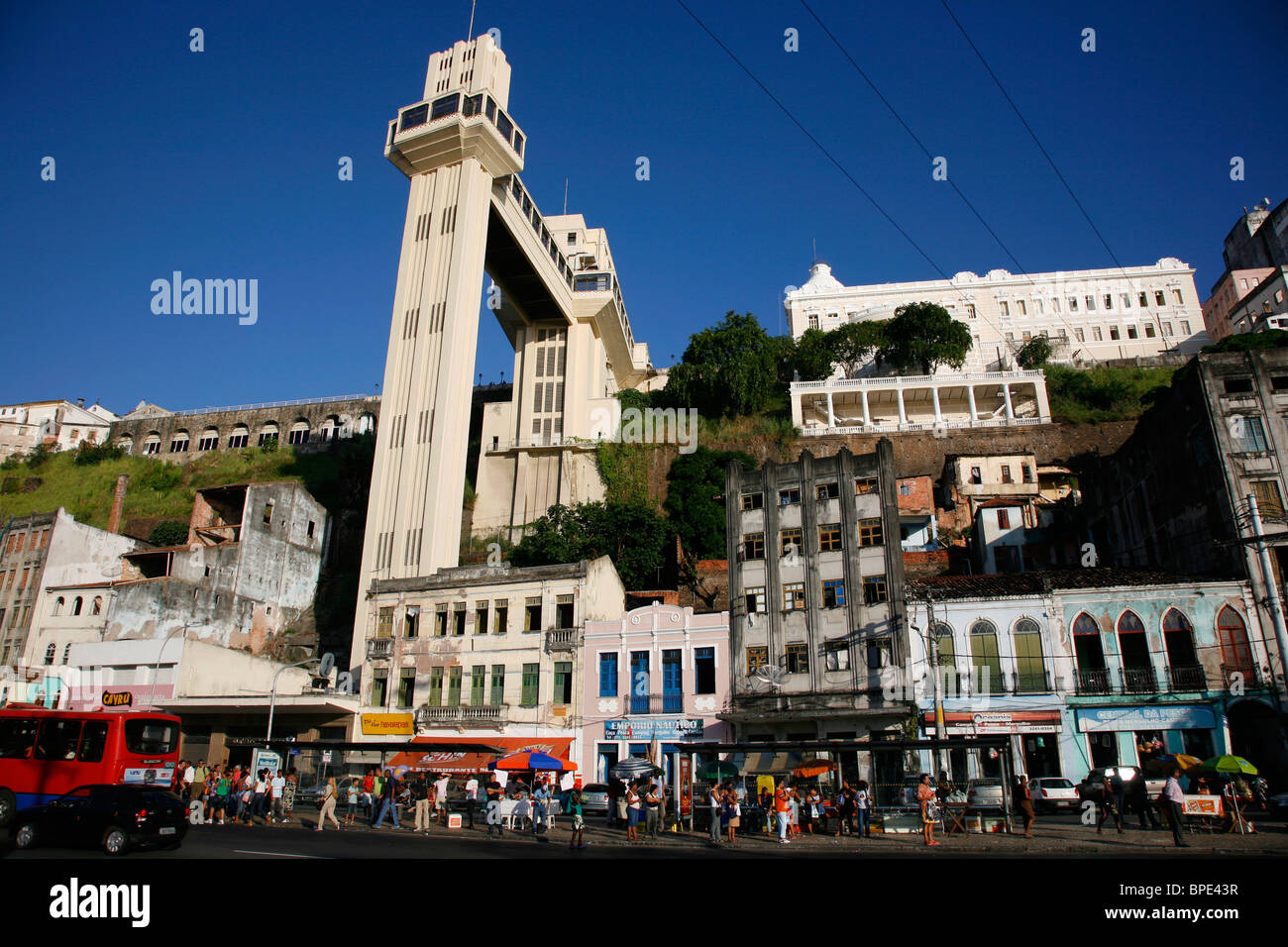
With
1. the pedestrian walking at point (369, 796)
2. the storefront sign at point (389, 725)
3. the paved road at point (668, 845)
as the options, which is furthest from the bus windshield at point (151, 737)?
the storefront sign at point (389, 725)

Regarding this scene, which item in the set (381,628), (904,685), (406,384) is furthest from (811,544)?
(406,384)

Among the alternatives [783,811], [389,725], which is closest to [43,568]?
[389,725]

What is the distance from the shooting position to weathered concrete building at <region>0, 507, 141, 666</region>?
54.5m

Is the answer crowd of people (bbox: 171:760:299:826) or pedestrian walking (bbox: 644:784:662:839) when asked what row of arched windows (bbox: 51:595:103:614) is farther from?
pedestrian walking (bbox: 644:784:662:839)

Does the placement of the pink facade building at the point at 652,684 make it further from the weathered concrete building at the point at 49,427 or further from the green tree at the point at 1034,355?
the weathered concrete building at the point at 49,427

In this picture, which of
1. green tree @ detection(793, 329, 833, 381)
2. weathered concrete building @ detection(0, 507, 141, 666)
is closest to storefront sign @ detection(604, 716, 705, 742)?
weathered concrete building @ detection(0, 507, 141, 666)

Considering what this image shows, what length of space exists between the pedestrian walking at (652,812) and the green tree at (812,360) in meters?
58.4

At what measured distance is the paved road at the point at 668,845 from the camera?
17.5 metres

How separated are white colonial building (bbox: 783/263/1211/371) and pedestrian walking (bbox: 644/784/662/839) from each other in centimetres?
7867

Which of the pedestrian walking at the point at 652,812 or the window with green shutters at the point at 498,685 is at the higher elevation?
the window with green shutters at the point at 498,685
